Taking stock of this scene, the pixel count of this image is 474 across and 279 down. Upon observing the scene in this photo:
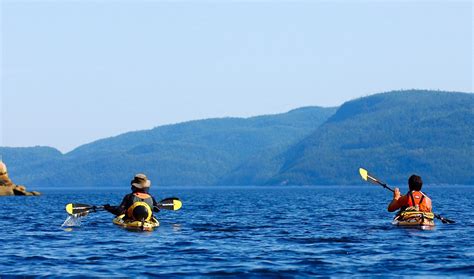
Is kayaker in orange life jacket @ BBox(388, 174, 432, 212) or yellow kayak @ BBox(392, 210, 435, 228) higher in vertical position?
kayaker in orange life jacket @ BBox(388, 174, 432, 212)

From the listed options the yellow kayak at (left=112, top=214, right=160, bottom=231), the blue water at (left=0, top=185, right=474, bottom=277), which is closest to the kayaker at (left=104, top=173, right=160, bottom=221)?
the yellow kayak at (left=112, top=214, right=160, bottom=231)

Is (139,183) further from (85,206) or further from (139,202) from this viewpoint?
(85,206)

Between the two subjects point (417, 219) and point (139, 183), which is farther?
point (417, 219)

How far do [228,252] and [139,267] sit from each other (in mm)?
4510

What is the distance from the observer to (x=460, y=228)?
125 feet

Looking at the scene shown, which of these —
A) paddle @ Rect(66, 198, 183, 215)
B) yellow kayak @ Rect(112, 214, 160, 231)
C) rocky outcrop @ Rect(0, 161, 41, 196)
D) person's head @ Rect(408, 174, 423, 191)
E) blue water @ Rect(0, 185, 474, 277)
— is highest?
rocky outcrop @ Rect(0, 161, 41, 196)

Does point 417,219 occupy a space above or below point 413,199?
below

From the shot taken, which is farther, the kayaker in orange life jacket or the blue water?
the kayaker in orange life jacket

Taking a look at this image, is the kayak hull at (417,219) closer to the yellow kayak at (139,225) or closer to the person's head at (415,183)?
the person's head at (415,183)

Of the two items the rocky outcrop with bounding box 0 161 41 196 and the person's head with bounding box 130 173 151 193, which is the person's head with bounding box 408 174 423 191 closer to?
the person's head with bounding box 130 173 151 193

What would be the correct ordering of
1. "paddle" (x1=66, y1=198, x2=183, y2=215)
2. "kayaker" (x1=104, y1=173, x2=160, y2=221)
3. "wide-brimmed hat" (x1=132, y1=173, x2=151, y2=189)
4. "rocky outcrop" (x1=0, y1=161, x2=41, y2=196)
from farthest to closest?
"rocky outcrop" (x1=0, y1=161, x2=41, y2=196) < "paddle" (x1=66, y1=198, x2=183, y2=215) < "wide-brimmed hat" (x1=132, y1=173, x2=151, y2=189) < "kayaker" (x1=104, y1=173, x2=160, y2=221)

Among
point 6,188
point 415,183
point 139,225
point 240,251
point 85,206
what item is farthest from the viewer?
point 6,188

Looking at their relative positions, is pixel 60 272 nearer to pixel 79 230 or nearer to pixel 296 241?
pixel 296 241

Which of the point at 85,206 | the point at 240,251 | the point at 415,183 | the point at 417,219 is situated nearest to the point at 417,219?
the point at 417,219
